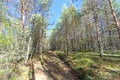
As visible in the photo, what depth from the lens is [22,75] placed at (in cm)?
2184

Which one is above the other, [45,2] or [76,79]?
[45,2]

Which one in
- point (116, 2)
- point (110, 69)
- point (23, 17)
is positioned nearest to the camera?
point (110, 69)

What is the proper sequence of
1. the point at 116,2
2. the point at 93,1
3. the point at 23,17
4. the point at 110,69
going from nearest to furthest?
the point at 110,69 → the point at 23,17 → the point at 93,1 → the point at 116,2

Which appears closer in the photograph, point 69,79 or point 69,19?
point 69,79

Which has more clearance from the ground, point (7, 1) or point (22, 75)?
point (7, 1)

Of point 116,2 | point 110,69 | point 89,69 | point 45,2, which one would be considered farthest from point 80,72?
point 116,2

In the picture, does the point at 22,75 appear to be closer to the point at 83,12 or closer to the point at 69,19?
the point at 83,12

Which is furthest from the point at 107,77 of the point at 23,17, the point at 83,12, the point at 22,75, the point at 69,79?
the point at 83,12

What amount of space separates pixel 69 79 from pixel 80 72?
2396 mm

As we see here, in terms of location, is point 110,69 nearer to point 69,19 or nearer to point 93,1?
point 93,1

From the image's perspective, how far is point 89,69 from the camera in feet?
72.8

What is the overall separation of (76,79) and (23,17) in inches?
442

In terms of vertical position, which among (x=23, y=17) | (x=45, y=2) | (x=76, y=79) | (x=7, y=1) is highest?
(x=45, y=2)

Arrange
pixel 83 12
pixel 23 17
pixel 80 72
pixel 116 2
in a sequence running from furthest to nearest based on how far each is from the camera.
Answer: pixel 116 2 < pixel 83 12 < pixel 23 17 < pixel 80 72
